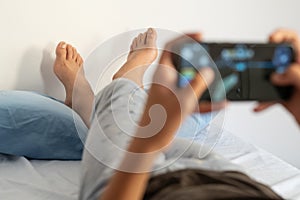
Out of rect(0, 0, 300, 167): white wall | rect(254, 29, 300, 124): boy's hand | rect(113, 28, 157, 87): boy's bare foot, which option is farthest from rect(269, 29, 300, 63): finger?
rect(0, 0, 300, 167): white wall

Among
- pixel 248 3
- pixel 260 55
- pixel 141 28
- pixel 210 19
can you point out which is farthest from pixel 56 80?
pixel 260 55

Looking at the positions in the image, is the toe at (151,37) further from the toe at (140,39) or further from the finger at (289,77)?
the finger at (289,77)

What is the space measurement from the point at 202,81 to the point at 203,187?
0.25m

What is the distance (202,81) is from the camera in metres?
0.49

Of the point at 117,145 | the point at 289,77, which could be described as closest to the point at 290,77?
the point at 289,77

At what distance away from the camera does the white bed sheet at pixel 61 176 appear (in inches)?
35.3

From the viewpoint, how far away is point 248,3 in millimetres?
1539

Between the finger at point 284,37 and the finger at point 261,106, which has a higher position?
the finger at point 284,37

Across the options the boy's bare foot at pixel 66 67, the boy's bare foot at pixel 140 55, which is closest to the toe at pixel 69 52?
the boy's bare foot at pixel 66 67

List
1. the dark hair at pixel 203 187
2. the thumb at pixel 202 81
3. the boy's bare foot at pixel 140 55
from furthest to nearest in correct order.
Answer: the boy's bare foot at pixel 140 55 → the dark hair at pixel 203 187 → the thumb at pixel 202 81

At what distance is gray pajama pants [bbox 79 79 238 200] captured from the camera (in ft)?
2.33

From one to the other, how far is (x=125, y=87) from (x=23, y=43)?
21.5 inches

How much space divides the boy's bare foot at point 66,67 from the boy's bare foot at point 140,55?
0.53ft

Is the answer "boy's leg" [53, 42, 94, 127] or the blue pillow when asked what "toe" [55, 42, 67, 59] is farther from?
the blue pillow
